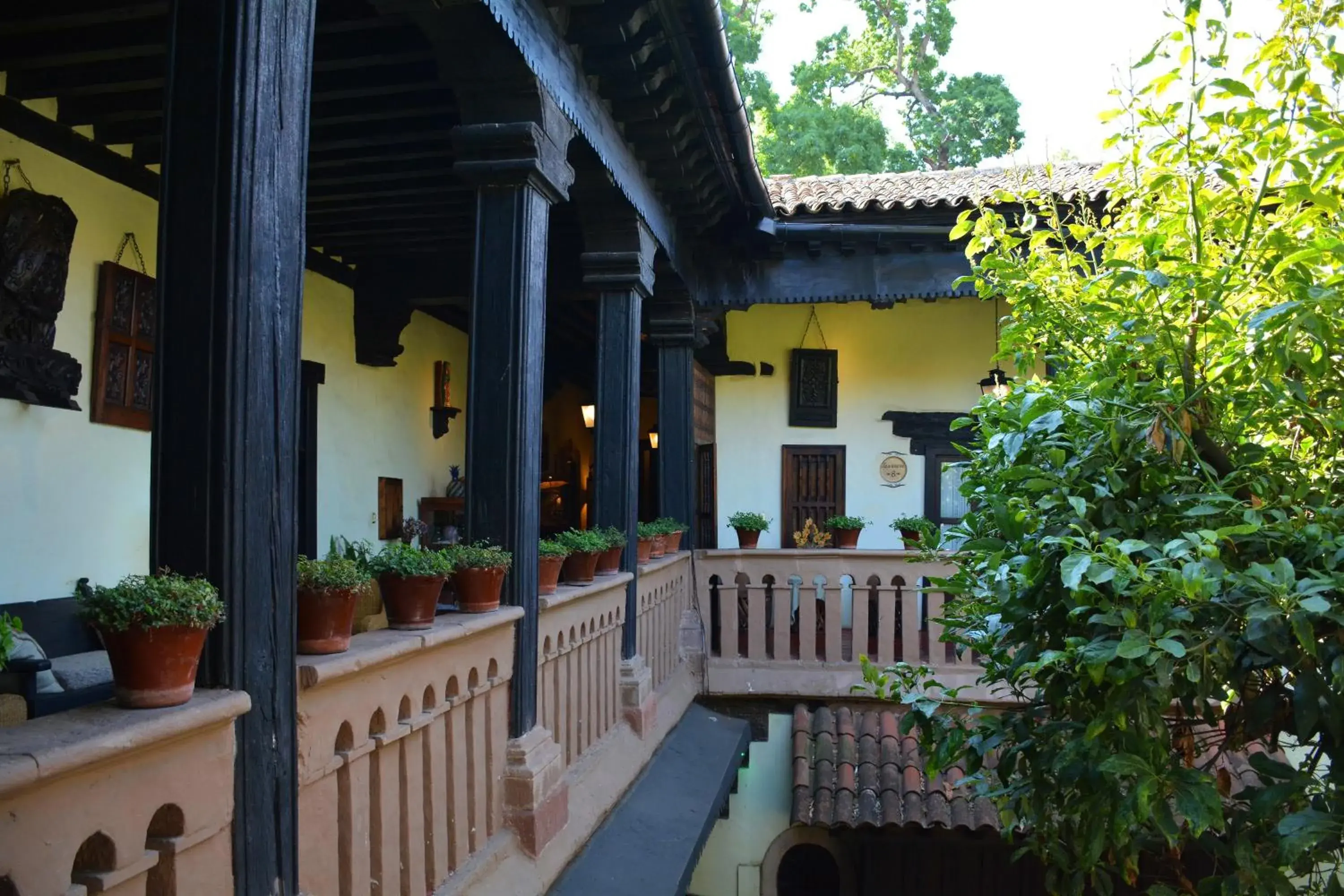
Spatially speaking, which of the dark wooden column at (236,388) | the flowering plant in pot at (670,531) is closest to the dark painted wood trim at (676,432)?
the flowering plant in pot at (670,531)

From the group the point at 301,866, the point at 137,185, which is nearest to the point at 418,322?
the point at 137,185

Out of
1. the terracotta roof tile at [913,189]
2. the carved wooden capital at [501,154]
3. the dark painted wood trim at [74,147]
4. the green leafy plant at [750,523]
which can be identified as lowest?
the green leafy plant at [750,523]

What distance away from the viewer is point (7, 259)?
4.65 m

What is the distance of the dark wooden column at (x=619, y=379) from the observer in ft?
19.8

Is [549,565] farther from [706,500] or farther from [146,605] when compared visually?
[706,500]

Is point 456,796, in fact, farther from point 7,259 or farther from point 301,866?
point 7,259

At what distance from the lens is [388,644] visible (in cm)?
297

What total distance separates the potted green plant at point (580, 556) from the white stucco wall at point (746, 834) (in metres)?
3.28

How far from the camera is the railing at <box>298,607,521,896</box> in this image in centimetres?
268

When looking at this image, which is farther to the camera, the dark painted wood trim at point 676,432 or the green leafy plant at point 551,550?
the dark painted wood trim at point 676,432

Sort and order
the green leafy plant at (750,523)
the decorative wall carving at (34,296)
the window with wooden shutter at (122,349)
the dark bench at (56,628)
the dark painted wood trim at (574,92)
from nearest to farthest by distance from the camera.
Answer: the dark painted wood trim at (574,92)
the decorative wall carving at (34,296)
the dark bench at (56,628)
the window with wooden shutter at (122,349)
the green leafy plant at (750,523)

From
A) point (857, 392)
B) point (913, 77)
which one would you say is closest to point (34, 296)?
point (857, 392)

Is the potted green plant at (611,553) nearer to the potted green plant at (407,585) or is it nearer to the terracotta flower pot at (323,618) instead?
the potted green plant at (407,585)

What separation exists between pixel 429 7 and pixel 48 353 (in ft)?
8.42
